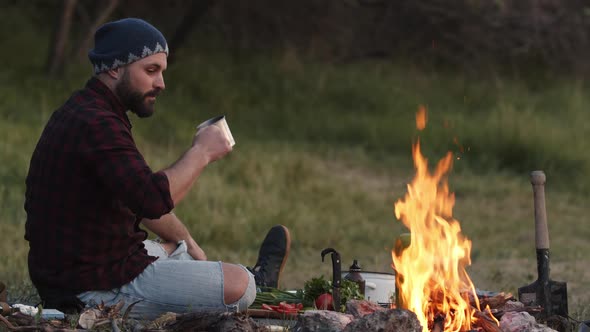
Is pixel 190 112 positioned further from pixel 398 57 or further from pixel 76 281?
pixel 76 281

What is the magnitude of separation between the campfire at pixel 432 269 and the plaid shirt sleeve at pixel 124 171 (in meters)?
1.19

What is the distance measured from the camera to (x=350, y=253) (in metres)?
10.6

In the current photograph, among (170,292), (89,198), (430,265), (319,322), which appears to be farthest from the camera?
(430,265)

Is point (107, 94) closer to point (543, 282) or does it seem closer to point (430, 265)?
point (430, 265)

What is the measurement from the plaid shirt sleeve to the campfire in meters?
1.19

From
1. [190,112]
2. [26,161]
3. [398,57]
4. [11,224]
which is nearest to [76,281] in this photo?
[11,224]

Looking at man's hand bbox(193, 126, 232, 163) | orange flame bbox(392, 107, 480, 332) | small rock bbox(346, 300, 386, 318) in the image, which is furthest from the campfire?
man's hand bbox(193, 126, 232, 163)

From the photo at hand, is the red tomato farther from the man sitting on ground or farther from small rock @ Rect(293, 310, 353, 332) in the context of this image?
small rock @ Rect(293, 310, 353, 332)

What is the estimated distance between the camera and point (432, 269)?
557cm

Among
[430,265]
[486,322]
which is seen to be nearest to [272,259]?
[430,265]

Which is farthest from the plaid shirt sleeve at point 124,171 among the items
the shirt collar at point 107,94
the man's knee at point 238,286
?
the man's knee at point 238,286

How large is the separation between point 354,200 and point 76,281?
741 centimetres

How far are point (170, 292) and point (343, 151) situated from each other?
9112mm

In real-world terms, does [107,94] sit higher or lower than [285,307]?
higher
